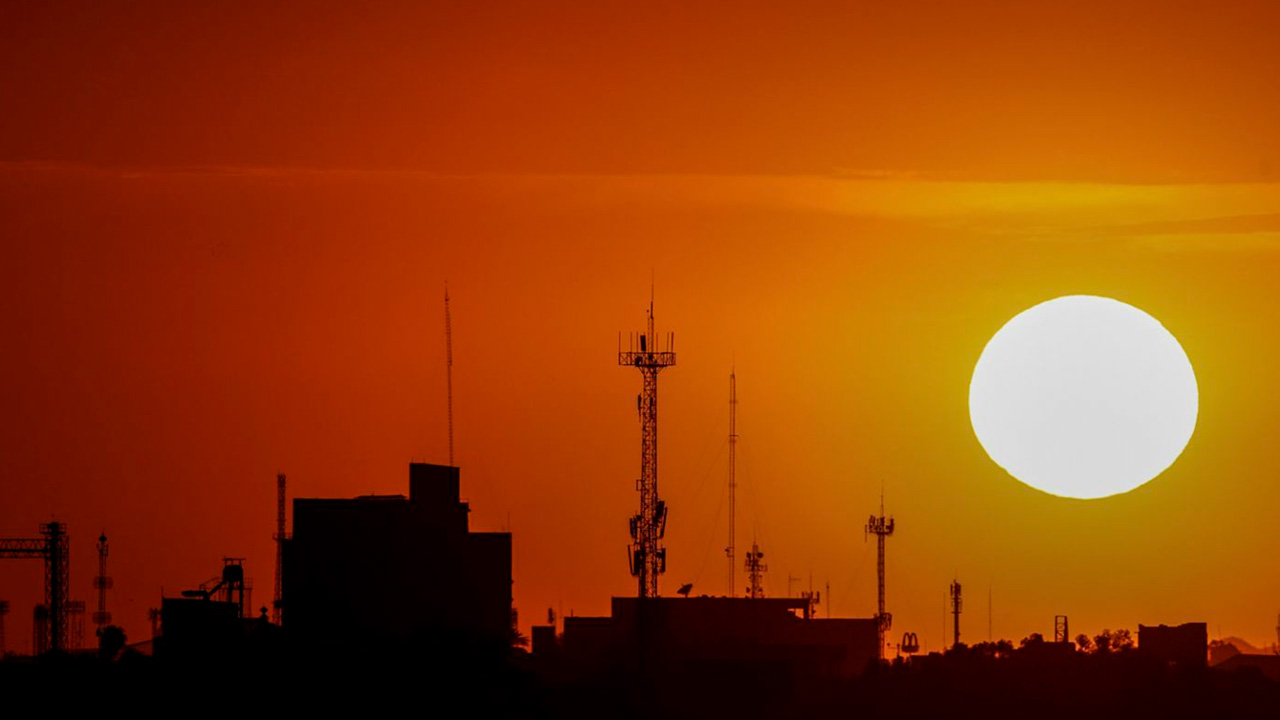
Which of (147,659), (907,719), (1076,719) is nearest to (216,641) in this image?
(147,659)

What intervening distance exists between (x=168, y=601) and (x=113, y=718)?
117 feet

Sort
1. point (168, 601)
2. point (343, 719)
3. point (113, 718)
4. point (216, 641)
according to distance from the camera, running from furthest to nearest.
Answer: point (168, 601)
point (216, 641)
point (343, 719)
point (113, 718)

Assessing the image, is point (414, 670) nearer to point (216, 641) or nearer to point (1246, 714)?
point (216, 641)

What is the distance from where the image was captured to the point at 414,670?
598 ft

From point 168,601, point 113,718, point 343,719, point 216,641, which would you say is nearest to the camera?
point 113,718

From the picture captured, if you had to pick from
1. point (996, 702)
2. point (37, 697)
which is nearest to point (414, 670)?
point (37, 697)

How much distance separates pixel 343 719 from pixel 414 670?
13.5m

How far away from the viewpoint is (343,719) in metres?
169

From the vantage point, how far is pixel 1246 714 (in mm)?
191750

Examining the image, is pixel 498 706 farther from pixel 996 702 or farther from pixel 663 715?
pixel 996 702

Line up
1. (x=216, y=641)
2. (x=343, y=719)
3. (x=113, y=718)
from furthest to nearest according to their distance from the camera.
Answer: (x=216, y=641)
(x=343, y=719)
(x=113, y=718)

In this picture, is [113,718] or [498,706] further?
[498,706]

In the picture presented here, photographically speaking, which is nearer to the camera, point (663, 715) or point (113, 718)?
point (113, 718)

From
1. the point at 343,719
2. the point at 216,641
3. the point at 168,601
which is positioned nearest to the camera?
the point at 343,719
